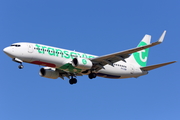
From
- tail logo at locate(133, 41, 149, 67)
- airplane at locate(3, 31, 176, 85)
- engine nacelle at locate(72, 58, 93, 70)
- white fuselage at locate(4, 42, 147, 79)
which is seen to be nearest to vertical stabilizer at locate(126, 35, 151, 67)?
tail logo at locate(133, 41, 149, 67)

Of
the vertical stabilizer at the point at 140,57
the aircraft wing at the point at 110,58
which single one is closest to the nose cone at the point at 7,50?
the aircraft wing at the point at 110,58

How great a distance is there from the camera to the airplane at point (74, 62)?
41.8m

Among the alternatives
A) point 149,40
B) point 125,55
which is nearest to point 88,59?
point 125,55

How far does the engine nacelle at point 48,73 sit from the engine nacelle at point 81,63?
582 cm

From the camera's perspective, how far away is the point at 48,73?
4803 centimetres

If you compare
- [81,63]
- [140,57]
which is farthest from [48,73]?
[140,57]

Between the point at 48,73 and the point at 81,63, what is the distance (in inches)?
265

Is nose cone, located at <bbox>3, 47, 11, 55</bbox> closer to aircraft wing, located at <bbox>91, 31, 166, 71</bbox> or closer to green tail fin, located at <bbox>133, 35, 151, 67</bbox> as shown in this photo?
aircraft wing, located at <bbox>91, 31, 166, 71</bbox>

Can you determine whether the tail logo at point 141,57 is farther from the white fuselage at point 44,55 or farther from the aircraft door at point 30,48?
the aircraft door at point 30,48

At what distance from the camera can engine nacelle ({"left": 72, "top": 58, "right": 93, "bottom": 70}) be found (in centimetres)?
4319

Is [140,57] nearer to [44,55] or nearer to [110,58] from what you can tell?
[110,58]

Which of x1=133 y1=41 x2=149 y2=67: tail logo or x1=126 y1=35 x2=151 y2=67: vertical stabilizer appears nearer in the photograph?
x1=126 y1=35 x2=151 y2=67: vertical stabilizer

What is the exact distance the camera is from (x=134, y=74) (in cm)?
4972

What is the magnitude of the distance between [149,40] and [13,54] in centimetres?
2375
